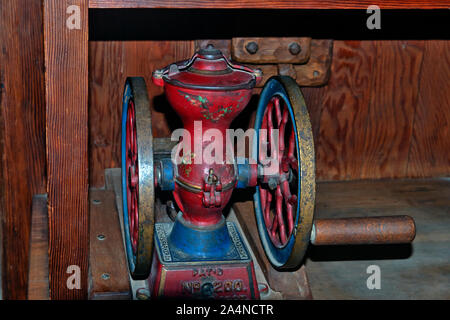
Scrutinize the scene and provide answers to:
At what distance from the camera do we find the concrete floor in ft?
6.21

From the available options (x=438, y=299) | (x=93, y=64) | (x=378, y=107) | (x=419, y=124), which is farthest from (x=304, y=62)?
(x=438, y=299)

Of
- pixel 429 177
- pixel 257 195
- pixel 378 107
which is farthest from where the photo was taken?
pixel 429 177

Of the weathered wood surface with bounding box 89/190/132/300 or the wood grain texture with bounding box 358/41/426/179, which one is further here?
the wood grain texture with bounding box 358/41/426/179

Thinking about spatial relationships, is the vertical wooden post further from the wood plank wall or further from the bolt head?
the bolt head

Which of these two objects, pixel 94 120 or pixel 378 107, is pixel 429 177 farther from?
pixel 94 120

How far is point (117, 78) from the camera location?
2271 mm

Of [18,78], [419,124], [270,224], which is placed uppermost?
[18,78]

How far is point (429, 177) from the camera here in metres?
2.65

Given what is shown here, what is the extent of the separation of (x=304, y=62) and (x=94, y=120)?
749 mm

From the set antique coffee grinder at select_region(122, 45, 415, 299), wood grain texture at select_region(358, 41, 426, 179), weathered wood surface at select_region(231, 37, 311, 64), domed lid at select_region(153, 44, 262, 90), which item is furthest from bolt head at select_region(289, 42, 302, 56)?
domed lid at select_region(153, 44, 262, 90)

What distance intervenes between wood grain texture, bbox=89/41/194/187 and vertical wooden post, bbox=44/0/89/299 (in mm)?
758

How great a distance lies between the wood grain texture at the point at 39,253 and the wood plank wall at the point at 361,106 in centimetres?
21

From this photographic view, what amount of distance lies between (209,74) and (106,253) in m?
0.63

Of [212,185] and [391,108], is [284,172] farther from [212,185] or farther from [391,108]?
[391,108]
